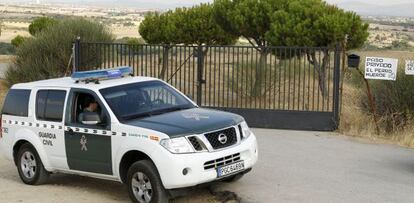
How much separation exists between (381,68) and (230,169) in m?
7.00

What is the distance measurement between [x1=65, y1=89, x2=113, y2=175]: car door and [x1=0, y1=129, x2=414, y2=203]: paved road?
0.50m

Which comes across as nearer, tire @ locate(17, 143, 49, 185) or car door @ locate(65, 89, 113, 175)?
car door @ locate(65, 89, 113, 175)

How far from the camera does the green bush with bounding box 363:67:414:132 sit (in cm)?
1428

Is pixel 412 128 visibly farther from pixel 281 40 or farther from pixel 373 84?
pixel 281 40

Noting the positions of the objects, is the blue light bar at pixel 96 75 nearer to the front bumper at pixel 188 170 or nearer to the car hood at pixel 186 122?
the car hood at pixel 186 122

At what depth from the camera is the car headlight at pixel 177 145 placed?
25.1ft

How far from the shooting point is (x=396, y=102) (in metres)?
14.6

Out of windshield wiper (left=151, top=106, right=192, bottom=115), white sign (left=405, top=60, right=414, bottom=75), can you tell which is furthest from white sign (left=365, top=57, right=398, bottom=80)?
windshield wiper (left=151, top=106, right=192, bottom=115)

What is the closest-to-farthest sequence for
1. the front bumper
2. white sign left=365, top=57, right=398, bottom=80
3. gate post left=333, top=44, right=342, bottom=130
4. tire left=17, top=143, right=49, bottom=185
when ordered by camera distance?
the front bumper, tire left=17, top=143, right=49, bottom=185, white sign left=365, top=57, right=398, bottom=80, gate post left=333, top=44, right=342, bottom=130

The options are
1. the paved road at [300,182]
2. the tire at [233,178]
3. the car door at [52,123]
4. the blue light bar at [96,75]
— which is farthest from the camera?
the blue light bar at [96,75]

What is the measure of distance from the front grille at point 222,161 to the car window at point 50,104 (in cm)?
245

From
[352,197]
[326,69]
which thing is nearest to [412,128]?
[326,69]

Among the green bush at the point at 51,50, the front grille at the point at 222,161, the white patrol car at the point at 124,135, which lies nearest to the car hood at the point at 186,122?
the white patrol car at the point at 124,135

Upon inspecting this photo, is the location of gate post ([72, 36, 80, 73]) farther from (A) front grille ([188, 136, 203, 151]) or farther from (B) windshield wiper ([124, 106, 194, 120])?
(A) front grille ([188, 136, 203, 151])
